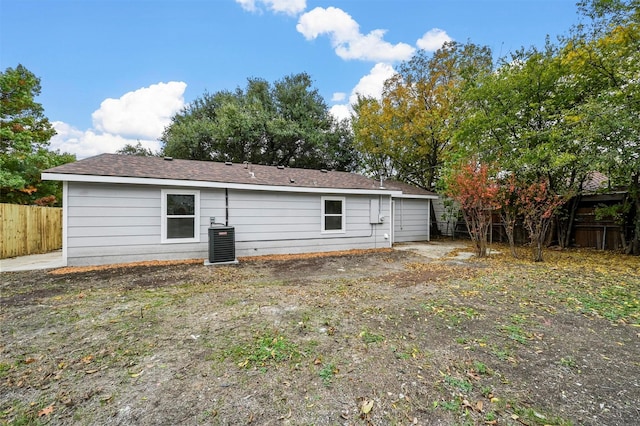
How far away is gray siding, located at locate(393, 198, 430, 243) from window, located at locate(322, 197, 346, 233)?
3.65m

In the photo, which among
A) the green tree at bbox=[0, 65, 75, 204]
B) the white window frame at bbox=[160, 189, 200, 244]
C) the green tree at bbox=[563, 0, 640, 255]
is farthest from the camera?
the green tree at bbox=[0, 65, 75, 204]

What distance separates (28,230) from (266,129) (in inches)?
431

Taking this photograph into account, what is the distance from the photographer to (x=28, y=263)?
6.68 m

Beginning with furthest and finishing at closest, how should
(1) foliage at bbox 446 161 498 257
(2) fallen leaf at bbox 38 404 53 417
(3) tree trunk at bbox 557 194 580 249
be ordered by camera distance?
(3) tree trunk at bbox 557 194 580 249, (1) foliage at bbox 446 161 498 257, (2) fallen leaf at bbox 38 404 53 417

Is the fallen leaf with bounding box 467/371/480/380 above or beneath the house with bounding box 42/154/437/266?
beneath

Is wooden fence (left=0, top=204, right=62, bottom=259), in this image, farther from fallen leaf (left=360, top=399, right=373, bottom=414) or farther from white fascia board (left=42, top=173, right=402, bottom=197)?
fallen leaf (left=360, top=399, right=373, bottom=414)

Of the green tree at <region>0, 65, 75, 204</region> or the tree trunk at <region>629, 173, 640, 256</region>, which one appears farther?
the green tree at <region>0, 65, 75, 204</region>

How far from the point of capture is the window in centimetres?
909

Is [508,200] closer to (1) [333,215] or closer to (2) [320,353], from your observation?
(1) [333,215]

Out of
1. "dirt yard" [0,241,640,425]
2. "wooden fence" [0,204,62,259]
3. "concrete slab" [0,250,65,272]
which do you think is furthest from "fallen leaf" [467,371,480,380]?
"wooden fence" [0,204,62,259]

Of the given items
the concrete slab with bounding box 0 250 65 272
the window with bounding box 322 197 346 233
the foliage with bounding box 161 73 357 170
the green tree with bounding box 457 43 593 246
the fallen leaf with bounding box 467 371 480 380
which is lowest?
the fallen leaf with bounding box 467 371 480 380

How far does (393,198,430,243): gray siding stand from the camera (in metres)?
12.0

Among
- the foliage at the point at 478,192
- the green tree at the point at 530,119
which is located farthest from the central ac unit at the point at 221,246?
the green tree at the point at 530,119

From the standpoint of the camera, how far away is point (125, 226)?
6645mm
